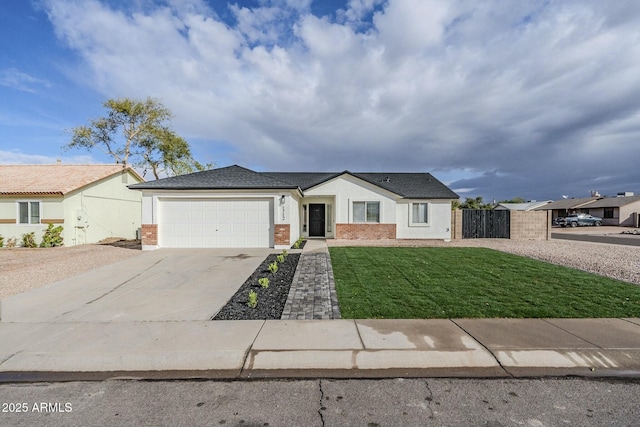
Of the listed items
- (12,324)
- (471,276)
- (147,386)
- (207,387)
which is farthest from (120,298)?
(471,276)

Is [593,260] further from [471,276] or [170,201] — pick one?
[170,201]

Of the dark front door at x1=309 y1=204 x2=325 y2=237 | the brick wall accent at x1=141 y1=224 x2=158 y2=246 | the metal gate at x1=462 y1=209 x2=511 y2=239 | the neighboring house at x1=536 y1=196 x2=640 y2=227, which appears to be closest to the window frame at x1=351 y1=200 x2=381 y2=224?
the dark front door at x1=309 y1=204 x2=325 y2=237

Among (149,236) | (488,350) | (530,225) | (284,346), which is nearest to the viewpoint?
(488,350)

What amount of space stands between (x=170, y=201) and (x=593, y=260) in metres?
16.5

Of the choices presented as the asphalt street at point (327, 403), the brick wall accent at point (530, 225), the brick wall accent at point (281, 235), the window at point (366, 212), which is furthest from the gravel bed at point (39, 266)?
the brick wall accent at point (530, 225)

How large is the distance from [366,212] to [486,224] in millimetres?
8060

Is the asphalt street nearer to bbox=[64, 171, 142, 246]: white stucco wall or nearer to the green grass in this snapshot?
the green grass

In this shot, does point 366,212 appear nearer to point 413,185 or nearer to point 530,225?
point 413,185

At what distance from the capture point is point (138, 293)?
6.45 metres

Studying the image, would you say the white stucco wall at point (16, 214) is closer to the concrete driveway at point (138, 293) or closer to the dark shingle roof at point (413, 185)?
the concrete driveway at point (138, 293)

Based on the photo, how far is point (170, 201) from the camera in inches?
503

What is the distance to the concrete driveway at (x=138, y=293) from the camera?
5.16 metres

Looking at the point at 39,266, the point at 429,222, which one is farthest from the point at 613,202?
the point at 39,266

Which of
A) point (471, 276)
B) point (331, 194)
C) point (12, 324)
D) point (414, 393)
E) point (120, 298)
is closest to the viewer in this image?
point (414, 393)
